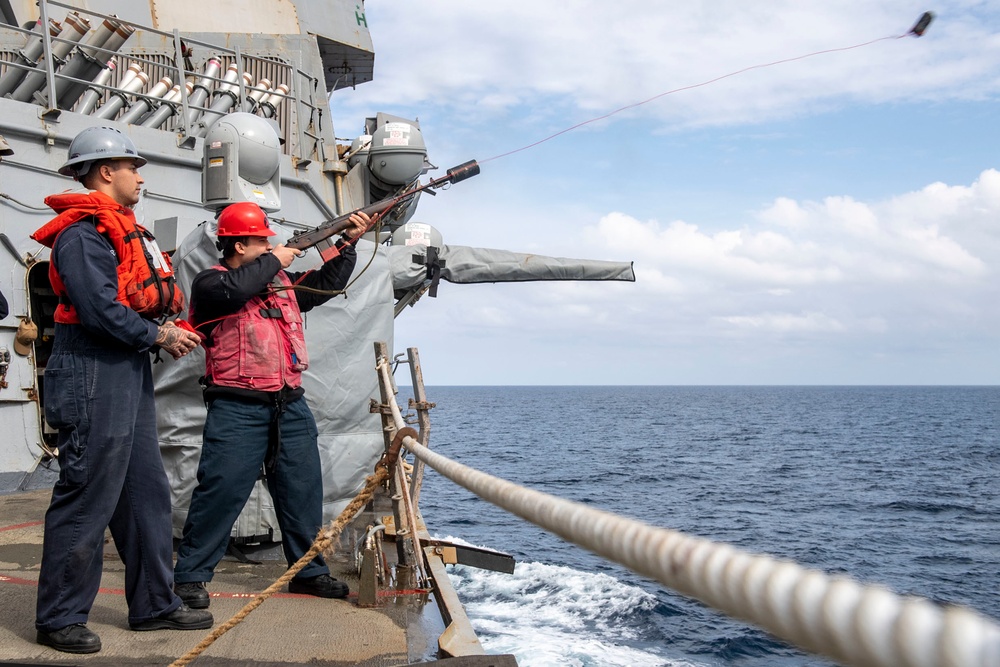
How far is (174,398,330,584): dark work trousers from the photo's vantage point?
167 inches

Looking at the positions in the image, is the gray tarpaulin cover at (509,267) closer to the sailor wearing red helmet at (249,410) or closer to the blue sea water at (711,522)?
the blue sea water at (711,522)

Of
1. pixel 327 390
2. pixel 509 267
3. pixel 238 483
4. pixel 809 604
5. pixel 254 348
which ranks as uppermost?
pixel 509 267

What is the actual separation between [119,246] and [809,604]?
3.39m

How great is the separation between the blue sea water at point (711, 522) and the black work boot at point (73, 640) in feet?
9.34

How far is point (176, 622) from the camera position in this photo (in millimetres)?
3795

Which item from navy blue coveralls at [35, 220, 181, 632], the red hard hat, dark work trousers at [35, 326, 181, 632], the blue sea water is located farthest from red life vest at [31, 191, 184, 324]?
the blue sea water

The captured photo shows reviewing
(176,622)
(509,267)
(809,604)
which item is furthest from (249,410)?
(509,267)

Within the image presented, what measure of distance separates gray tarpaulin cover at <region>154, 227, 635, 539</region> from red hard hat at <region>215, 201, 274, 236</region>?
82 cm

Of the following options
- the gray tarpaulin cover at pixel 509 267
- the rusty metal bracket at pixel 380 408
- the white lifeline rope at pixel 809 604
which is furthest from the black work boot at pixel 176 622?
the gray tarpaulin cover at pixel 509 267

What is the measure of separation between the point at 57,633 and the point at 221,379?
1307 millimetres

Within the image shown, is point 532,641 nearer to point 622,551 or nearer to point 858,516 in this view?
point 622,551

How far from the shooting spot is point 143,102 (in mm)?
9172

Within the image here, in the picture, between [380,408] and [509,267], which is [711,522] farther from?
[380,408]

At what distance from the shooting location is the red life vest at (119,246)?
363 centimetres
